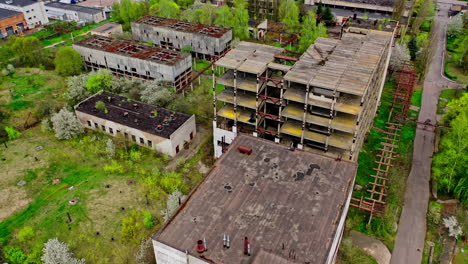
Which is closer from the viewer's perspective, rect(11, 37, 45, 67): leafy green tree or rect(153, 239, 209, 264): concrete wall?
rect(153, 239, 209, 264): concrete wall

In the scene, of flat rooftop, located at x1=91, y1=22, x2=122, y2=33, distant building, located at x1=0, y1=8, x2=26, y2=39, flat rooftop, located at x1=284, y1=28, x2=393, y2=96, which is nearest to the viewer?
flat rooftop, located at x1=284, y1=28, x2=393, y2=96

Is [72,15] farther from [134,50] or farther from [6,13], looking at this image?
[134,50]

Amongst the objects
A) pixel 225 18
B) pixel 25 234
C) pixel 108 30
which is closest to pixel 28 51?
pixel 108 30

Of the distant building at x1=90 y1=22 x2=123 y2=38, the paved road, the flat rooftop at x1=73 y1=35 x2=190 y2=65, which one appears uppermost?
the flat rooftop at x1=73 y1=35 x2=190 y2=65

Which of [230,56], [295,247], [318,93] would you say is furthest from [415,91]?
[295,247]

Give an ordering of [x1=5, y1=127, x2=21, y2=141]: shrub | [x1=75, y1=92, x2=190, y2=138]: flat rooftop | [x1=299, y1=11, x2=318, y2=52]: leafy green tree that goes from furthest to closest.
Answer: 1. [x1=299, y1=11, x2=318, y2=52]: leafy green tree
2. [x1=5, y1=127, x2=21, y2=141]: shrub
3. [x1=75, y1=92, x2=190, y2=138]: flat rooftop

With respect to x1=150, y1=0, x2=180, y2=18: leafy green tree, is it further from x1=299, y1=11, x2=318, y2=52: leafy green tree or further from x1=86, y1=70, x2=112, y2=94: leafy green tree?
x1=299, y1=11, x2=318, y2=52: leafy green tree

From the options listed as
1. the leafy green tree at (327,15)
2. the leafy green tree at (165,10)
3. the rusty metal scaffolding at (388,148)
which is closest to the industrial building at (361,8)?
the leafy green tree at (327,15)

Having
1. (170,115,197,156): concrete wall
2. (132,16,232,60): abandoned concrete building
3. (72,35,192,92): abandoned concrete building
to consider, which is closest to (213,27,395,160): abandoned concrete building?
(170,115,197,156): concrete wall
